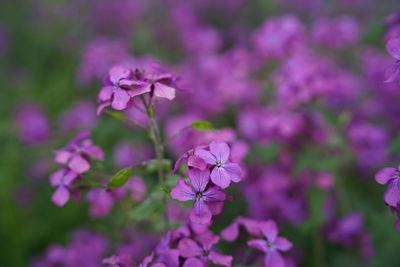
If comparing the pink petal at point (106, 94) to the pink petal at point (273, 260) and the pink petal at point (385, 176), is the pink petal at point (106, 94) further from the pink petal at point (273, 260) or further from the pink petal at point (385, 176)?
the pink petal at point (385, 176)

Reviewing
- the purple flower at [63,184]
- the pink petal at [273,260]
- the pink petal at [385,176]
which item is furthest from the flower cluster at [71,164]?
the pink petal at [385,176]

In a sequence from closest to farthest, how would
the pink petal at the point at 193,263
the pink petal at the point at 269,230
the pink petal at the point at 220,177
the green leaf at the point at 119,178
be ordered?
1. the pink petal at the point at 220,177
2. the pink petal at the point at 193,263
3. the green leaf at the point at 119,178
4. the pink petal at the point at 269,230

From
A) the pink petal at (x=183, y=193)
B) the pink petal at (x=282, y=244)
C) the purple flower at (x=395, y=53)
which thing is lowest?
the pink petal at (x=282, y=244)

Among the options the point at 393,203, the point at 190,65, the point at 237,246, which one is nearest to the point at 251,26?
the point at 190,65

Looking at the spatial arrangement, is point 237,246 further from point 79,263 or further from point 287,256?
point 79,263

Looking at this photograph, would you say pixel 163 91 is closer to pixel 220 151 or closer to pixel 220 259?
pixel 220 151

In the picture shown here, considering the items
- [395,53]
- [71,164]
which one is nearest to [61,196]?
[71,164]
